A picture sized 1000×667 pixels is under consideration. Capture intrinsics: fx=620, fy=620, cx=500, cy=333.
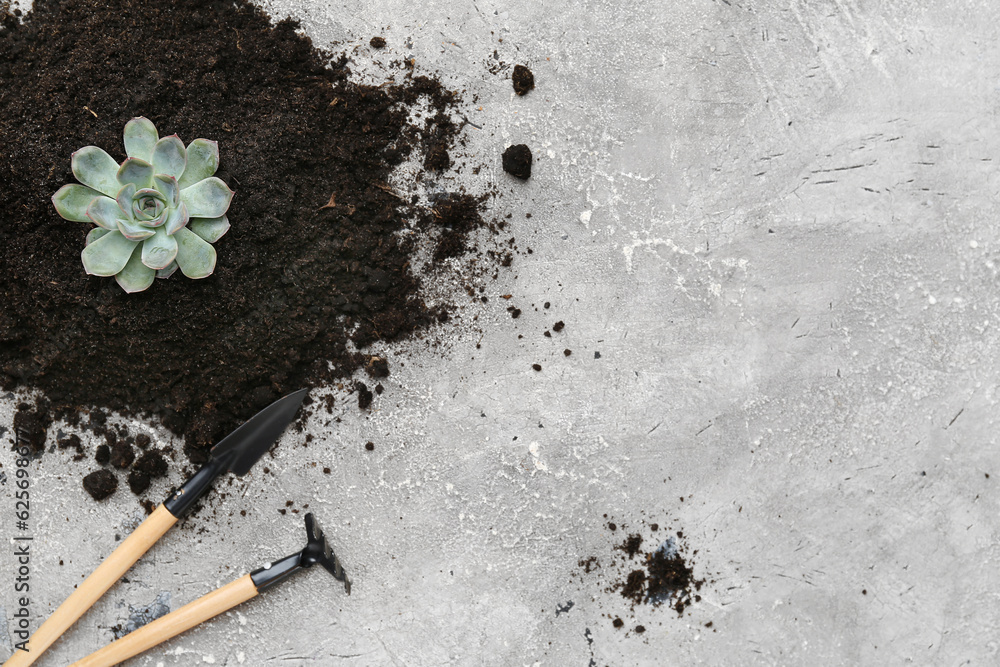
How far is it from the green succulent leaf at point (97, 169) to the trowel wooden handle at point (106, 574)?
30.2 inches

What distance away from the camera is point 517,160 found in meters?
1.59

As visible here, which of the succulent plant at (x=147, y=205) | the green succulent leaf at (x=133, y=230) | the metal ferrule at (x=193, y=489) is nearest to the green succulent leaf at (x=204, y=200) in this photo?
the succulent plant at (x=147, y=205)

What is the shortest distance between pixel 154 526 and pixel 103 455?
24 centimetres

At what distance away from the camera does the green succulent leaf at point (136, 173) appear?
1375 mm

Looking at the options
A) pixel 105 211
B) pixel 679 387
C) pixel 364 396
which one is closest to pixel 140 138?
pixel 105 211

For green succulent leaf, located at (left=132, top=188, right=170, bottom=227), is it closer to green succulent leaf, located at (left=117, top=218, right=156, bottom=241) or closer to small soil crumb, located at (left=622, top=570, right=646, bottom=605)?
green succulent leaf, located at (left=117, top=218, right=156, bottom=241)

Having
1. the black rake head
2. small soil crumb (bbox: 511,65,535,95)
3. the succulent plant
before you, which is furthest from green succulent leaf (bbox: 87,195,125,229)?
small soil crumb (bbox: 511,65,535,95)

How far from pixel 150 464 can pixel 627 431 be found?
4.02ft

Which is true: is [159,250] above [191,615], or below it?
above

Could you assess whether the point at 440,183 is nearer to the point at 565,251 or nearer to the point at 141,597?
the point at 565,251

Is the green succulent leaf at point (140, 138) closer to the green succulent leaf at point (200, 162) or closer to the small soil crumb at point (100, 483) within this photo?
the green succulent leaf at point (200, 162)

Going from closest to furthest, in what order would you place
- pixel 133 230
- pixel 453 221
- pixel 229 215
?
pixel 133 230
pixel 229 215
pixel 453 221

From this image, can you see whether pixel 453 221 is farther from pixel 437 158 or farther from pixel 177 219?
pixel 177 219
